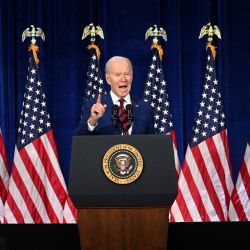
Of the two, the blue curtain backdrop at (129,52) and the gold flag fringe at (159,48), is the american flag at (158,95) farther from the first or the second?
the blue curtain backdrop at (129,52)

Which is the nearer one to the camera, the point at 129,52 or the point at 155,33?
the point at 155,33

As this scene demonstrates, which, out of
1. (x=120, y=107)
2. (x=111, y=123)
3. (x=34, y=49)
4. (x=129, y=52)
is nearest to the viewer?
(x=120, y=107)

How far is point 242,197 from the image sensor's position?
539 cm

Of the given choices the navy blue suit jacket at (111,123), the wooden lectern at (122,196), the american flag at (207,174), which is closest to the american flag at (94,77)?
the american flag at (207,174)

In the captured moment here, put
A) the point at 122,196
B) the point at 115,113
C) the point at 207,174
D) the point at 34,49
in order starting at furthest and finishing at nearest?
the point at 34,49
the point at 207,174
the point at 115,113
the point at 122,196

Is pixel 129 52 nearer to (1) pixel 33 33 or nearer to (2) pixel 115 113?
(1) pixel 33 33

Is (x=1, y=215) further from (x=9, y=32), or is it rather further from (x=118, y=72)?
(x=118, y=72)

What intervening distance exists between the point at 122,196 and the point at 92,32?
3557mm

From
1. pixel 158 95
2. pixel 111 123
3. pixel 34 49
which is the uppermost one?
pixel 34 49

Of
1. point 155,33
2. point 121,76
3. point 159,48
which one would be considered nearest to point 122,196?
point 121,76

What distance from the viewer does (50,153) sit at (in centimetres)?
538

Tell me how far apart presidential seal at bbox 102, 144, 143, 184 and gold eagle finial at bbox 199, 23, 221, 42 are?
11.3 ft

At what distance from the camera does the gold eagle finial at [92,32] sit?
216 inches

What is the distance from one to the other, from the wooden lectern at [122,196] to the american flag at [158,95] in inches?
121
